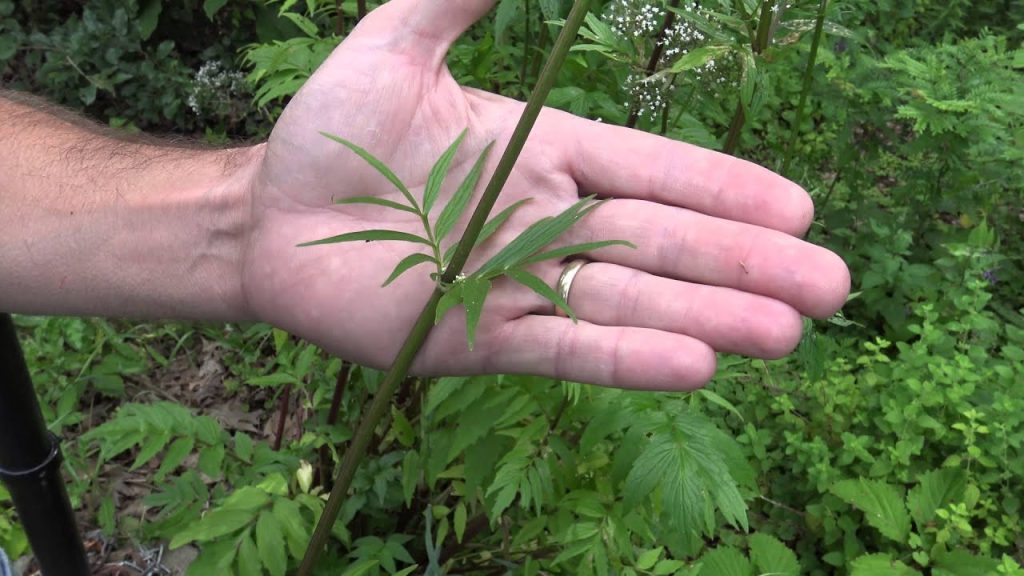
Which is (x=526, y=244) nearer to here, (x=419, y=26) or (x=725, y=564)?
(x=419, y=26)

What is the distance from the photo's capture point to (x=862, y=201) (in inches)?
147

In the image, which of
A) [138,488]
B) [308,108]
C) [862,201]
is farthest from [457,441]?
[862,201]

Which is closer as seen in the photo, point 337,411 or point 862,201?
point 337,411

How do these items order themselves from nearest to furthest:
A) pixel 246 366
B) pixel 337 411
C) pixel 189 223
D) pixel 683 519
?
pixel 683 519, pixel 189 223, pixel 337 411, pixel 246 366

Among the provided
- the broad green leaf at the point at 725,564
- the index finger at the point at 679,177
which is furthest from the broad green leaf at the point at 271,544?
the broad green leaf at the point at 725,564

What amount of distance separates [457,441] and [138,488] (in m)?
1.74

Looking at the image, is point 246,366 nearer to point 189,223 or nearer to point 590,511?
point 189,223

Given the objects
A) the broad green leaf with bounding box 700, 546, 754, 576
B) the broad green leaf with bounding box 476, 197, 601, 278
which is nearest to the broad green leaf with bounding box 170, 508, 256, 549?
the broad green leaf with bounding box 476, 197, 601, 278

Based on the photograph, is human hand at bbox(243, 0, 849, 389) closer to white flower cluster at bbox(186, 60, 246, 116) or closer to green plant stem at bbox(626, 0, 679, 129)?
green plant stem at bbox(626, 0, 679, 129)

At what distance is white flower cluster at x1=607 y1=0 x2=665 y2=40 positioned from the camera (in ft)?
5.96

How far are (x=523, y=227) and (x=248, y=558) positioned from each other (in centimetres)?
93

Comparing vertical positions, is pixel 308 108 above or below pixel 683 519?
above

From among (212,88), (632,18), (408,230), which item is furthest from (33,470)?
(212,88)

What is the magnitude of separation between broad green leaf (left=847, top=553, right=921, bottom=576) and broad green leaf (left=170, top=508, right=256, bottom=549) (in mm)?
1638
